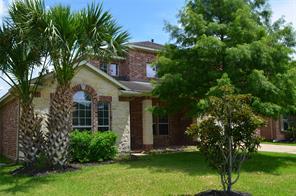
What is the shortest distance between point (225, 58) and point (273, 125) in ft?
57.0

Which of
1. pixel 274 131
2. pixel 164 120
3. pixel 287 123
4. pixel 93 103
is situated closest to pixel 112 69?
pixel 164 120

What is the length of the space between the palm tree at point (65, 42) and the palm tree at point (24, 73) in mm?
694

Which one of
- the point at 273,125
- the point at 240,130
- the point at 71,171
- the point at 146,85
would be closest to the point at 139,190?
the point at 240,130

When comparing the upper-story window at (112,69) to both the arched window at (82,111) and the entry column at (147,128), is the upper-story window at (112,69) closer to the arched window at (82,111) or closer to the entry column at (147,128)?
the entry column at (147,128)

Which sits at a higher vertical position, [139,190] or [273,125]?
[273,125]

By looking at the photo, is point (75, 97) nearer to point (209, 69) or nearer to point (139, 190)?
point (209, 69)

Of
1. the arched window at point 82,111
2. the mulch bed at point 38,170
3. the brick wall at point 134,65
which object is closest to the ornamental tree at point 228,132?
the mulch bed at point 38,170

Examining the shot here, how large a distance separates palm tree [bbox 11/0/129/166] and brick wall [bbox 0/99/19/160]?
497 cm

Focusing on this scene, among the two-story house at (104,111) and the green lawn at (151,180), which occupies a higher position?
the two-story house at (104,111)

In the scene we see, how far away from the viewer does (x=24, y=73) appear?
47.4 feet

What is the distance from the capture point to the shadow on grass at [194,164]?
14012mm

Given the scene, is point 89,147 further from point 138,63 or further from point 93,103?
point 138,63

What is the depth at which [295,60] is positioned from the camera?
17094 millimetres

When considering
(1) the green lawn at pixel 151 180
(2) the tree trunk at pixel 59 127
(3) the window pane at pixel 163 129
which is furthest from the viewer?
(3) the window pane at pixel 163 129
